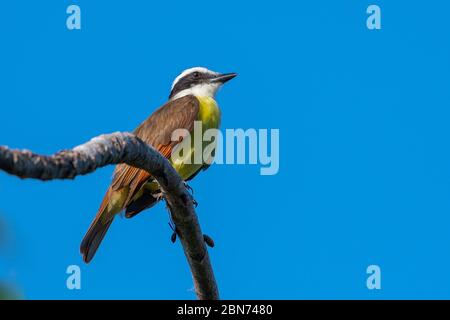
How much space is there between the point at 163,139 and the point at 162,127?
0.17 metres

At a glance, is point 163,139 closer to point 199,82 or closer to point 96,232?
point 96,232

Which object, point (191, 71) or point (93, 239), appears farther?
point (191, 71)

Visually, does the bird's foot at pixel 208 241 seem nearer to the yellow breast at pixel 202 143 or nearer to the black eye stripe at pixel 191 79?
the yellow breast at pixel 202 143

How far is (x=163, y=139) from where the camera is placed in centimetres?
675

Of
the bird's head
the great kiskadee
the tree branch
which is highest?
the bird's head

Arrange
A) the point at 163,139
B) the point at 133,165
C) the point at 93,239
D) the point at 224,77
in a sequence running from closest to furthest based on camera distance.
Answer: the point at 133,165
the point at 93,239
the point at 163,139
the point at 224,77

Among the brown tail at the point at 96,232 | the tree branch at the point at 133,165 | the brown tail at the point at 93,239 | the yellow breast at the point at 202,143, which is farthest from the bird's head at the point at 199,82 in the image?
the tree branch at the point at 133,165

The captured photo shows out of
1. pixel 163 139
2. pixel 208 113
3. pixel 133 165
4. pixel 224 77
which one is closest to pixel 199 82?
pixel 224 77

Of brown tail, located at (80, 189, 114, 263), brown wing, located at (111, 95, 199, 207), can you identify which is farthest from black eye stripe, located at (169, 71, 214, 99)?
brown tail, located at (80, 189, 114, 263)

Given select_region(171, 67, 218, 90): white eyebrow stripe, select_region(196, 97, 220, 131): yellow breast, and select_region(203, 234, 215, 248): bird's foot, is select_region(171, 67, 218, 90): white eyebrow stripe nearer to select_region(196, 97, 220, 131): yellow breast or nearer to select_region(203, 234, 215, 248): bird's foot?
select_region(196, 97, 220, 131): yellow breast

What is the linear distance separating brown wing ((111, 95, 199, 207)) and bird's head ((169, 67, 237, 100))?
479mm

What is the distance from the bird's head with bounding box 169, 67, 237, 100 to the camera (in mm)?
7859
